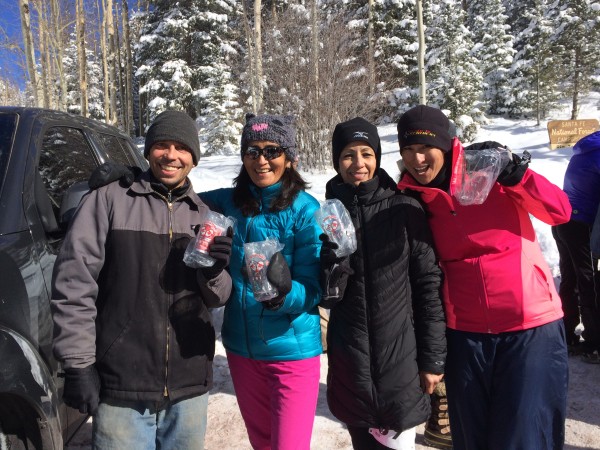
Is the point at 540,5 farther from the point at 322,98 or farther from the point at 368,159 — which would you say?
the point at 368,159

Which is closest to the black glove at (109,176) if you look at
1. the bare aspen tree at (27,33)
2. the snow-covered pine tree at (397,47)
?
the bare aspen tree at (27,33)

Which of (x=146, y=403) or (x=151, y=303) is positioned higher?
(x=151, y=303)

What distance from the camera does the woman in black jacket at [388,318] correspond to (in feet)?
6.75

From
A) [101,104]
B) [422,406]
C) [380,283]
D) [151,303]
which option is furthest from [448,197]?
[101,104]

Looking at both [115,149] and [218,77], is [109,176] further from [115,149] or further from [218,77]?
[218,77]

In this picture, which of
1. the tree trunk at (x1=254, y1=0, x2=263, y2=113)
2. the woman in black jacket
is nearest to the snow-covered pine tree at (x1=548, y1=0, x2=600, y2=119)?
the tree trunk at (x1=254, y1=0, x2=263, y2=113)

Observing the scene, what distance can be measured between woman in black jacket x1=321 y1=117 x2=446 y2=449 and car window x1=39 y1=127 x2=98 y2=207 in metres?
1.88

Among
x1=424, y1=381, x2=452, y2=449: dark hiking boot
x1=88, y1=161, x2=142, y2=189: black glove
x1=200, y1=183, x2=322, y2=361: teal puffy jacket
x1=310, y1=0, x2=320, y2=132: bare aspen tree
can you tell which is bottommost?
x1=424, y1=381, x2=452, y2=449: dark hiking boot

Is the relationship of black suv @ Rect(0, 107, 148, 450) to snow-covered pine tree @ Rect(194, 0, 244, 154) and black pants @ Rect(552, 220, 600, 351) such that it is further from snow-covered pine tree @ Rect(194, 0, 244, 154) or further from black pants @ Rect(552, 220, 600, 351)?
snow-covered pine tree @ Rect(194, 0, 244, 154)

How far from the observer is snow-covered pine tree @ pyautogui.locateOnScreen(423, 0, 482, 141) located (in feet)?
67.1

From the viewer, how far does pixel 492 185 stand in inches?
79.3

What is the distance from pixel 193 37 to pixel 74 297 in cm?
2689

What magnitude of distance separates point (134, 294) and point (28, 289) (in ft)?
1.89

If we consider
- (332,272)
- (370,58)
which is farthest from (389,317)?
(370,58)
